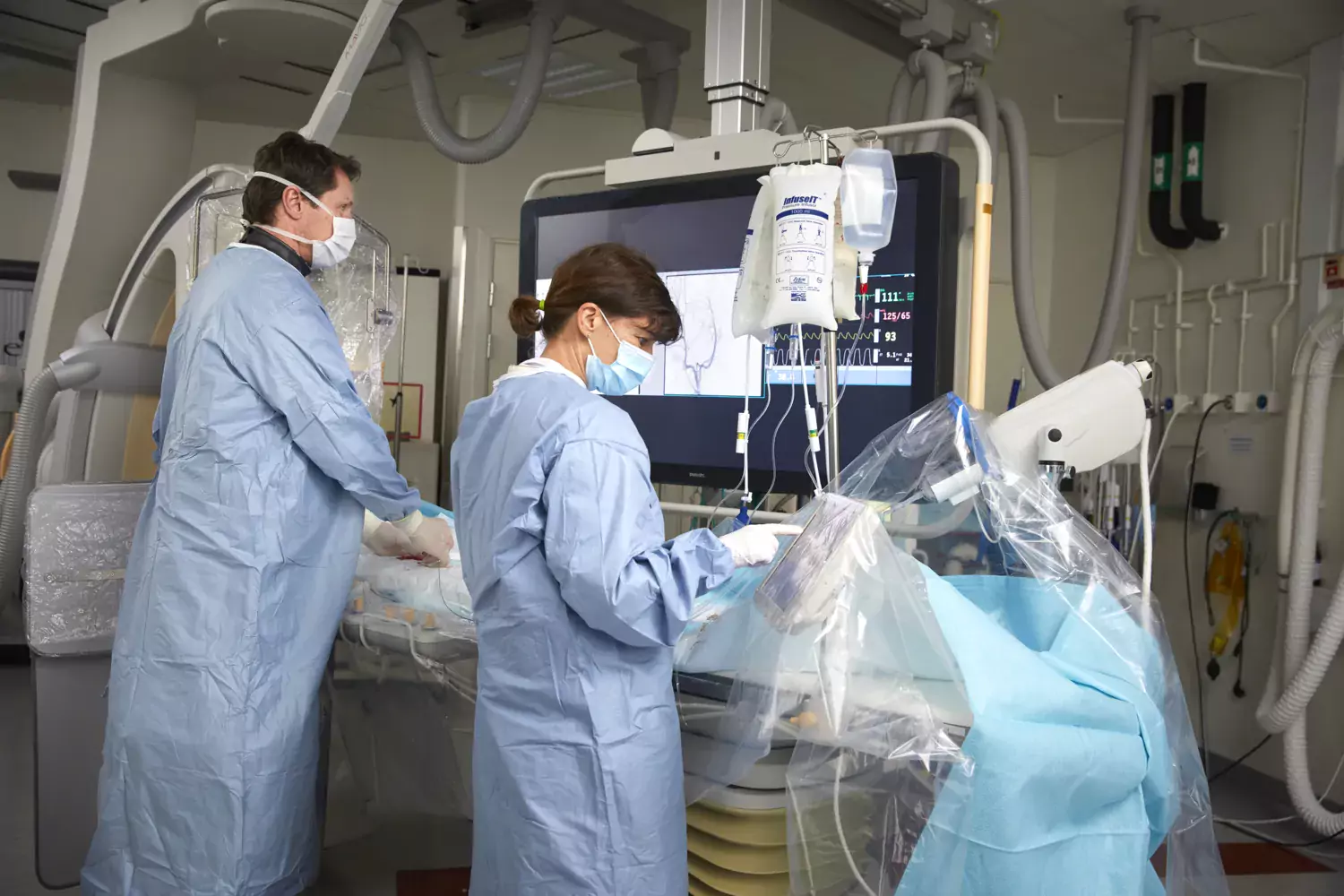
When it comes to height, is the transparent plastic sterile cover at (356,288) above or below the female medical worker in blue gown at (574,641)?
above

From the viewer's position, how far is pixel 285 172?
6.82 feet

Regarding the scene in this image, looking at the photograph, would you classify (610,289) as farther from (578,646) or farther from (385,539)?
(385,539)

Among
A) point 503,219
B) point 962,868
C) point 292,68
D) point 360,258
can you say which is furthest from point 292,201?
point 503,219

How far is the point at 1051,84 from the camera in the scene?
4070 mm

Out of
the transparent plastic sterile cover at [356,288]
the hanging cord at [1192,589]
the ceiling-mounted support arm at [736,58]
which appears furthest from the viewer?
the hanging cord at [1192,589]

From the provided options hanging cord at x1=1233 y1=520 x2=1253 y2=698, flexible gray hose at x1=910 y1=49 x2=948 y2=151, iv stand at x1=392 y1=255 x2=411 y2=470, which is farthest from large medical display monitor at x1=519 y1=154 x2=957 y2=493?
hanging cord at x1=1233 y1=520 x2=1253 y2=698

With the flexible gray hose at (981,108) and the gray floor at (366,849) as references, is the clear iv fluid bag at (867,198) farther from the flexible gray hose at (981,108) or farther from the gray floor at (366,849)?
the gray floor at (366,849)

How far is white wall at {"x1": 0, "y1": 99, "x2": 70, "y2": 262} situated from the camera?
482cm

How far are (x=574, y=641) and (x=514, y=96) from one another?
7.81 feet

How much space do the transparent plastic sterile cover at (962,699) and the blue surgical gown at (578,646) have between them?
131mm

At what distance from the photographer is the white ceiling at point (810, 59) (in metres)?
3.34

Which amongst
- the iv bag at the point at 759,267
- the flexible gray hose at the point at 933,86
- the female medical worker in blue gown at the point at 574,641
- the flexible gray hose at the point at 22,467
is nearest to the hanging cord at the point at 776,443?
the iv bag at the point at 759,267

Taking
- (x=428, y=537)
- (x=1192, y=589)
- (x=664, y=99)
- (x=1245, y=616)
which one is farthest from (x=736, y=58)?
(x=1192, y=589)

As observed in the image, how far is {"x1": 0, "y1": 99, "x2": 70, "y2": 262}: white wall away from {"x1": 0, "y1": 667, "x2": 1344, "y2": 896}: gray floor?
2.66m
